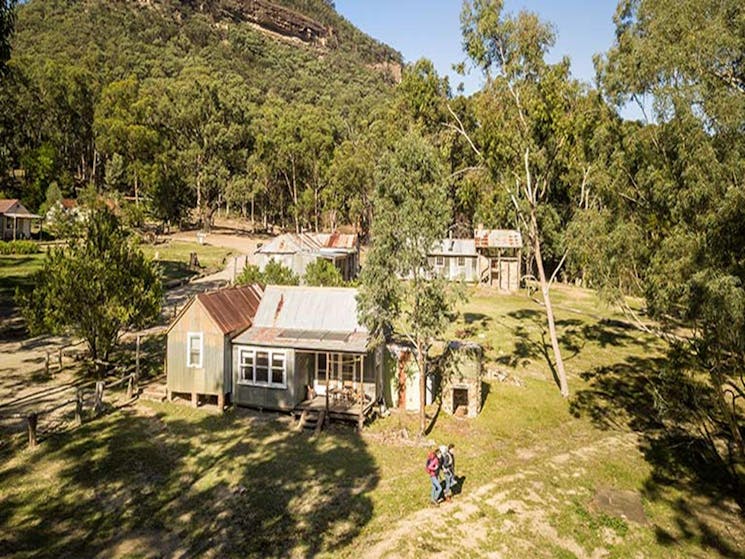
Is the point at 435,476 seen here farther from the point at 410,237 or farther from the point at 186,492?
the point at 410,237

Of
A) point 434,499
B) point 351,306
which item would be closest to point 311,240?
point 351,306

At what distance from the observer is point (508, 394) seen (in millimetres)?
25312

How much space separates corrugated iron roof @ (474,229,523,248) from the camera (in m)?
53.3

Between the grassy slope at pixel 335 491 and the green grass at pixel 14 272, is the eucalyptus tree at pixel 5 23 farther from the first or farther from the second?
the grassy slope at pixel 335 491

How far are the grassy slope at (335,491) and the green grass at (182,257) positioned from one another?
96.0 feet

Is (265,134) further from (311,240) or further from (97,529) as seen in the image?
(97,529)

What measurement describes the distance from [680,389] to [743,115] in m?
15.3

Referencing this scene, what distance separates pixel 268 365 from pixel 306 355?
1.77m

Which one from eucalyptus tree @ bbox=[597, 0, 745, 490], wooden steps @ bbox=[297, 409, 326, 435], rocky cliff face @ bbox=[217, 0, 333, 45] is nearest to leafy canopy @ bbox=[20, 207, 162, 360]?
wooden steps @ bbox=[297, 409, 326, 435]

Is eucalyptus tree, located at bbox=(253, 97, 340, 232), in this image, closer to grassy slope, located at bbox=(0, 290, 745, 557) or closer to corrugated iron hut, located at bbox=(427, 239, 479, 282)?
corrugated iron hut, located at bbox=(427, 239, 479, 282)

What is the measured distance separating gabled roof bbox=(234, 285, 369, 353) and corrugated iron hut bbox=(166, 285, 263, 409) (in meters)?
0.96

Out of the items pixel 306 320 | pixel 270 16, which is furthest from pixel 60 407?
pixel 270 16

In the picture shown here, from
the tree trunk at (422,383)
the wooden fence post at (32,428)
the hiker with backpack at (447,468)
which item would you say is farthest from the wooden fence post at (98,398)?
the hiker with backpack at (447,468)

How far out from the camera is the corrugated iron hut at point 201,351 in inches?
856
